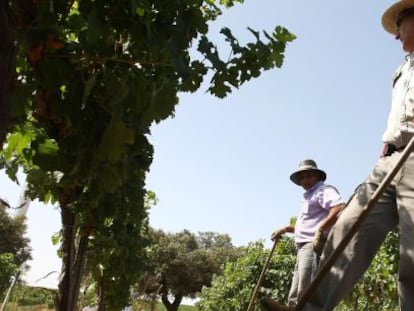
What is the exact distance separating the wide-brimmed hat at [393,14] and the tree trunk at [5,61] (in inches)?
86.1

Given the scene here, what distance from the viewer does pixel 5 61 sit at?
1.16 metres

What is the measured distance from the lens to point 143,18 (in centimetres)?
223

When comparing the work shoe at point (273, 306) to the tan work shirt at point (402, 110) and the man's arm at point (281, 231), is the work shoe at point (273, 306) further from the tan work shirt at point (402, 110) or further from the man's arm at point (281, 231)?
the man's arm at point (281, 231)

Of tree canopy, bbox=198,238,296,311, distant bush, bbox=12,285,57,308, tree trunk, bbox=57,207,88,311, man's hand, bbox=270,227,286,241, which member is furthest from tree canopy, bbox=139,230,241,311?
tree trunk, bbox=57,207,88,311

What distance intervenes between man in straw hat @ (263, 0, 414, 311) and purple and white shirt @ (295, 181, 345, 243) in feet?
5.44

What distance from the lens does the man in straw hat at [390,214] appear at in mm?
2152

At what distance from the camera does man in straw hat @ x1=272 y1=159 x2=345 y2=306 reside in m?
4.04

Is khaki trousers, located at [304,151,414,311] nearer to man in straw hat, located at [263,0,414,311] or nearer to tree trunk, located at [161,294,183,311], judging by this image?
man in straw hat, located at [263,0,414,311]

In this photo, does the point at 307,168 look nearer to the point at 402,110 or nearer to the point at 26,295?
the point at 402,110

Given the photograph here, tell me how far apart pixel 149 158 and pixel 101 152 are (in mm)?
866

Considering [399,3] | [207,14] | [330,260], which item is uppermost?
[207,14]

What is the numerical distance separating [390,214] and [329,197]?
1809 millimetres

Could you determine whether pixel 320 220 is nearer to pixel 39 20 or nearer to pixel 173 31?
pixel 173 31

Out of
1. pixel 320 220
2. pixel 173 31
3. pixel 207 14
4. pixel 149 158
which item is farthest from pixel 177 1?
pixel 320 220
